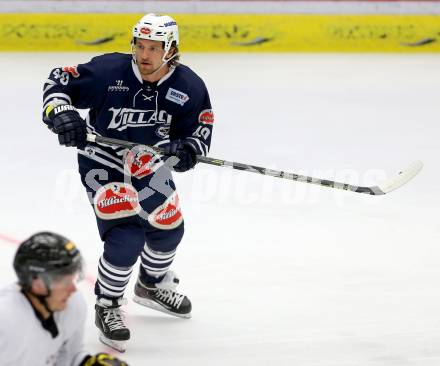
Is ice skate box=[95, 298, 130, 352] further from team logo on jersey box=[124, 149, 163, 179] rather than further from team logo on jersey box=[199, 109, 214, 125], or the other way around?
team logo on jersey box=[199, 109, 214, 125]

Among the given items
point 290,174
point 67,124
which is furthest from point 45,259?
point 290,174

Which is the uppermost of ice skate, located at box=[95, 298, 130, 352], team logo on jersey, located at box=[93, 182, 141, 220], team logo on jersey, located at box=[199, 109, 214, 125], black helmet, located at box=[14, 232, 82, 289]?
black helmet, located at box=[14, 232, 82, 289]

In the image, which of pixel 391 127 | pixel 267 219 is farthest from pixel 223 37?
pixel 267 219

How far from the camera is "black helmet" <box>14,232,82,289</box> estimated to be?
7.27 feet

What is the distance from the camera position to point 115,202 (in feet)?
11.9

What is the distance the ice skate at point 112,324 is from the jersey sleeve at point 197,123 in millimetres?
671

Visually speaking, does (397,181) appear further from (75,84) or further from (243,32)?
(243,32)

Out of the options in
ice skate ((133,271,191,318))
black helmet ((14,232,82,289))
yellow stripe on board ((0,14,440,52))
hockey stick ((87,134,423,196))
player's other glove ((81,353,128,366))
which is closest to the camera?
black helmet ((14,232,82,289))

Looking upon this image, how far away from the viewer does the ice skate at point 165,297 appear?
385 centimetres

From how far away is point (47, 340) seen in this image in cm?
232

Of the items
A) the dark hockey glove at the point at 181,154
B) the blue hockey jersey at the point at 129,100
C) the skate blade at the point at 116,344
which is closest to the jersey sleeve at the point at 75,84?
the blue hockey jersey at the point at 129,100

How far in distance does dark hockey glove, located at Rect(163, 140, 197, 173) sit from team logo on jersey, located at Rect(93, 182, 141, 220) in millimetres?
195

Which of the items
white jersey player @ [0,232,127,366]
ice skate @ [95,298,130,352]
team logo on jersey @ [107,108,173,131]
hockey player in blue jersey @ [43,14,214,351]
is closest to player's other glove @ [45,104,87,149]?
hockey player in blue jersey @ [43,14,214,351]

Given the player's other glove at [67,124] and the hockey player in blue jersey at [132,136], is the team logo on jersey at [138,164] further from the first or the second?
the player's other glove at [67,124]
